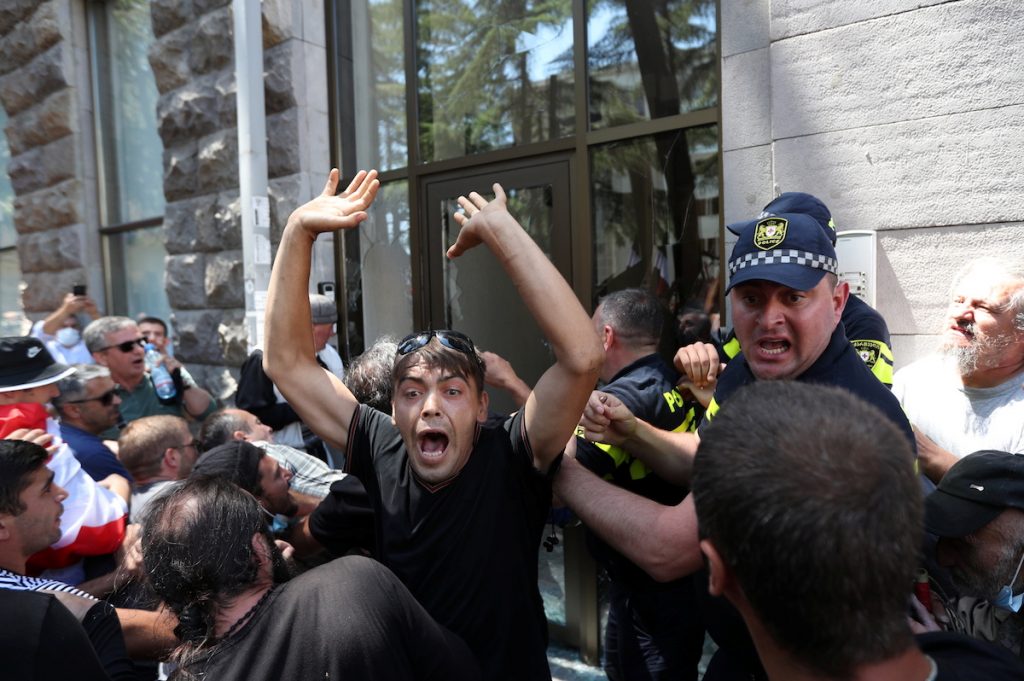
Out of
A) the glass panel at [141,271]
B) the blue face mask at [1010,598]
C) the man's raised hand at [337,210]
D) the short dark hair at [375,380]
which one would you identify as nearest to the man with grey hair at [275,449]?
the short dark hair at [375,380]

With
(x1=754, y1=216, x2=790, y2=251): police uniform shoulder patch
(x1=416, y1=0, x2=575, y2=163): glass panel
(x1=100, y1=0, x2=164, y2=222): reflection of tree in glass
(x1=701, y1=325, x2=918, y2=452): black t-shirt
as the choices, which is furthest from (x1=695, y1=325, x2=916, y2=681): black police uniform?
(x1=100, y1=0, x2=164, y2=222): reflection of tree in glass

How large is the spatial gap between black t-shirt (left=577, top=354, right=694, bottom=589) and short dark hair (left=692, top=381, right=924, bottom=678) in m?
1.56

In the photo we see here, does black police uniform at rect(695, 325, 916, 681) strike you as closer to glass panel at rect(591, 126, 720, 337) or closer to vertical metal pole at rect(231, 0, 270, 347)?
glass panel at rect(591, 126, 720, 337)

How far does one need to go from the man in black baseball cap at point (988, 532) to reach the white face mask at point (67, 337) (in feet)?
21.0

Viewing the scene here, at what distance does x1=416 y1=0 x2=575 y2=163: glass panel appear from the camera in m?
4.15

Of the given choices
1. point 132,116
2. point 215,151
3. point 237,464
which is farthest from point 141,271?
point 237,464

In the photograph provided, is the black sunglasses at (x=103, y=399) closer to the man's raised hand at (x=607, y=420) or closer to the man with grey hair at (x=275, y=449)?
the man with grey hair at (x=275, y=449)

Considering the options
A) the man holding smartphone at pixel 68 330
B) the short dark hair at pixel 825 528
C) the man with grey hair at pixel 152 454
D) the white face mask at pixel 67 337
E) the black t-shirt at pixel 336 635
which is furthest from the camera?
the white face mask at pixel 67 337

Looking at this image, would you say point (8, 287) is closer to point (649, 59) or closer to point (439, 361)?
point (649, 59)

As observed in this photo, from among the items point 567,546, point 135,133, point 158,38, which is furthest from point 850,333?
point 135,133

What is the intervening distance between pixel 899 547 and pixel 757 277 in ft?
3.59

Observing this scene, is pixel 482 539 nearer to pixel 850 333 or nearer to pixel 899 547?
pixel 899 547

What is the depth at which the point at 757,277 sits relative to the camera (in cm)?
188

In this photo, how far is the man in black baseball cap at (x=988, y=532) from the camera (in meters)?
1.72
